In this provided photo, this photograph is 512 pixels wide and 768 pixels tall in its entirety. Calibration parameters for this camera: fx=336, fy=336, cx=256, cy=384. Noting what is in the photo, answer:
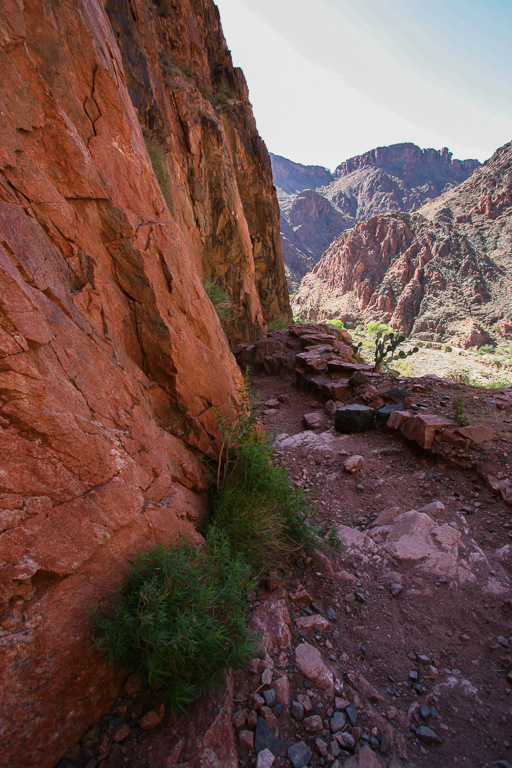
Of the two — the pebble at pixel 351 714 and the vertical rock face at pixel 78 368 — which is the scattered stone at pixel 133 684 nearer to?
the vertical rock face at pixel 78 368

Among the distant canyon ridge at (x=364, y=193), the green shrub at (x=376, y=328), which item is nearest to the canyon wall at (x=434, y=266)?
the green shrub at (x=376, y=328)

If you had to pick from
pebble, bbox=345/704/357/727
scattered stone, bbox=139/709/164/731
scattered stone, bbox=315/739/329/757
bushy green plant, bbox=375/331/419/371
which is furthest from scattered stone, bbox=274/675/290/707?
bushy green plant, bbox=375/331/419/371

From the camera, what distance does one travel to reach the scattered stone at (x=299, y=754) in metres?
1.75

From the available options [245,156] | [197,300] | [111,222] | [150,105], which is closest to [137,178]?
[111,222]

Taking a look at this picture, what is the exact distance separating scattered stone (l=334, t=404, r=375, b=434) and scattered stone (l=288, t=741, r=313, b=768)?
4.58m

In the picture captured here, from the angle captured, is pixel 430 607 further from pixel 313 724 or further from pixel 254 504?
pixel 254 504

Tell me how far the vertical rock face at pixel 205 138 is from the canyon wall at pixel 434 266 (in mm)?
38583

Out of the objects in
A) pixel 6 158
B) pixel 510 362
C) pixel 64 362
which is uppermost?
pixel 6 158

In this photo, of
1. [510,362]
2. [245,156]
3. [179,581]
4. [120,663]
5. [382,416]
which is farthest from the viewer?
[510,362]

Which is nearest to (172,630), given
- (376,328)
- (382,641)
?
(382,641)

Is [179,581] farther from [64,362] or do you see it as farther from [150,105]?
[150,105]

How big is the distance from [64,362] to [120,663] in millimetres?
1686

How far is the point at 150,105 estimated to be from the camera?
7520mm

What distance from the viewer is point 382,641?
257cm
